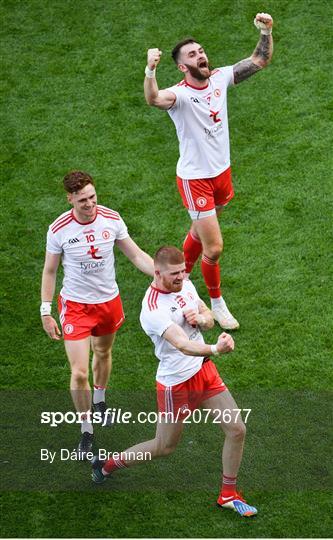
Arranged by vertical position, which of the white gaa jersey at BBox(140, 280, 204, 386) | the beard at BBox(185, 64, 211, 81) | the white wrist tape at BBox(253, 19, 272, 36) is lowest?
the white gaa jersey at BBox(140, 280, 204, 386)

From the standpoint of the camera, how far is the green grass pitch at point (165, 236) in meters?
8.84

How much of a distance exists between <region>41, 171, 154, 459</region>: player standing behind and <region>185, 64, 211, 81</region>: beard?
1744 millimetres

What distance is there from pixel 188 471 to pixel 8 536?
1.58 m

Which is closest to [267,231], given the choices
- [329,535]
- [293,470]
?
[293,470]

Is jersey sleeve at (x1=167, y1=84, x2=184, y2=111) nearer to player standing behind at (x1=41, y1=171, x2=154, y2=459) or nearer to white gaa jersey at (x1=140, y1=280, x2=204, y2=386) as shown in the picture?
player standing behind at (x1=41, y1=171, x2=154, y2=459)

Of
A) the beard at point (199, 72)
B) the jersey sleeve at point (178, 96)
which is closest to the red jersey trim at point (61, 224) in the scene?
the jersey sleeve at point (178, 96)

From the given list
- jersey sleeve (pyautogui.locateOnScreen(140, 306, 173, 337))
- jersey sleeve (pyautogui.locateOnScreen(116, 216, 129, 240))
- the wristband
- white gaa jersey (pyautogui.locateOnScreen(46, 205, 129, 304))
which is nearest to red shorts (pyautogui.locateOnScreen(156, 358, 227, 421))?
jersey sleeve (pyautogui.locateOnScreen(140, 306, 173, 337))

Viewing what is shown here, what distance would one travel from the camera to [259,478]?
353 inches

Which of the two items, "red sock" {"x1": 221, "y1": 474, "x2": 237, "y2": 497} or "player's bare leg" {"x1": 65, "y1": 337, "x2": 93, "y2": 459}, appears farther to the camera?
"player's bare leg" {"x1": 65, "y1": 337, "x2": 93, "y2": 459}

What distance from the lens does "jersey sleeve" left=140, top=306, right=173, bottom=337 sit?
26.5 feet

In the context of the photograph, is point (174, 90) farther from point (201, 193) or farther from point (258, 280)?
point (258, 280)

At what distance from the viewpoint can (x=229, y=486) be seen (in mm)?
8594

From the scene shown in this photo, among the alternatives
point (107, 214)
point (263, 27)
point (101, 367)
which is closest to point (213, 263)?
point (101, 367)

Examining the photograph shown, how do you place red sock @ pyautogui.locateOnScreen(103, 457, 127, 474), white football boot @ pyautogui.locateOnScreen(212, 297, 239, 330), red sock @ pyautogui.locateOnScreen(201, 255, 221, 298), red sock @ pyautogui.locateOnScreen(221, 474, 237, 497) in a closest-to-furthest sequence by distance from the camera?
red sock @ pyautogui.locateOnScreen(221, 474, 237, 497)
red sock @ pyautogui.locateOnScreen(103, 457, 127, 474)
red sock @ pyautogui.locateOnScreen(201, 255, 221, 298)
white football boot @ pyautogui.locateOnScreen(212, 297, 239, 330)
